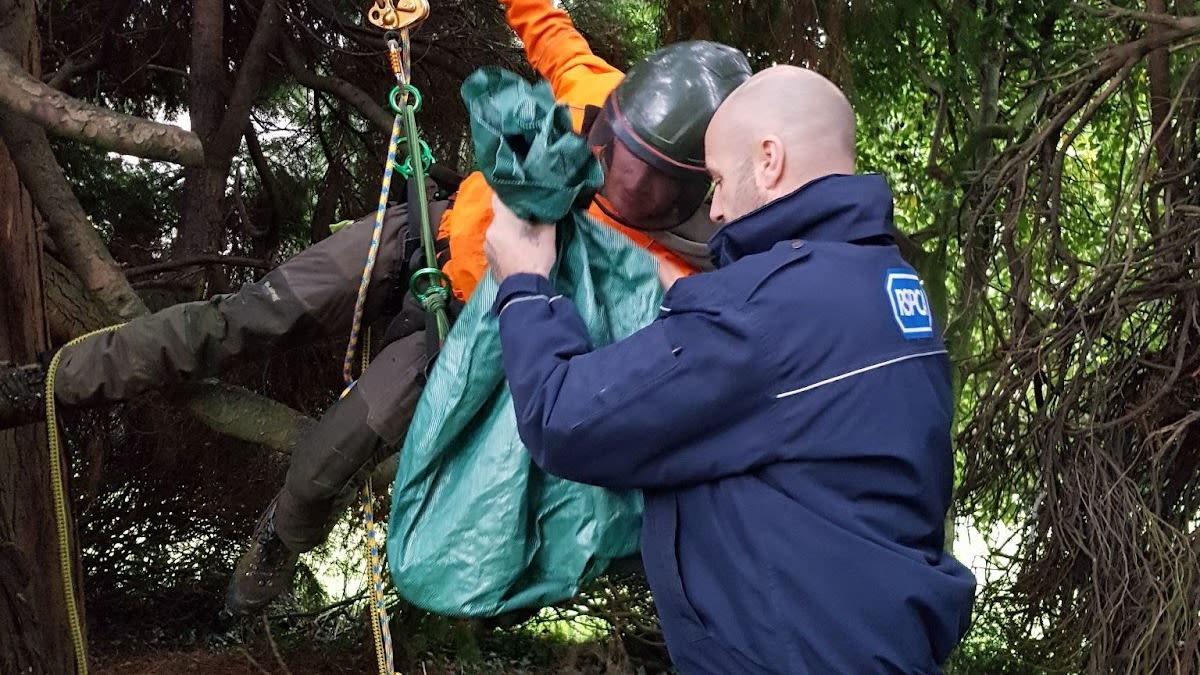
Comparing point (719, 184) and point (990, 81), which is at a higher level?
point (990, 81)

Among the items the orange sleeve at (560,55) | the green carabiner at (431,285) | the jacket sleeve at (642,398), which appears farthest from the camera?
the orange sleeve at (560,55)

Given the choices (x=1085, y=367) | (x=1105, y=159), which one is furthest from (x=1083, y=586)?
(x=1105, y=159)

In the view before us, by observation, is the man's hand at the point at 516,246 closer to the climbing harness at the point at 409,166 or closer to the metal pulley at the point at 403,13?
the climbing harness at the point at 409,166

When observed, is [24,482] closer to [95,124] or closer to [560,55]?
[95,124]

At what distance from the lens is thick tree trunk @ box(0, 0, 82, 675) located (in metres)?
2.98

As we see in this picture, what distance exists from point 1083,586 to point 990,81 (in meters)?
2.77

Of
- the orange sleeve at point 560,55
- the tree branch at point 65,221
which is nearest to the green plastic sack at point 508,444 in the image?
the orange sleeve at point 560,55

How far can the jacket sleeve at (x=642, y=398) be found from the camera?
1.48 metres

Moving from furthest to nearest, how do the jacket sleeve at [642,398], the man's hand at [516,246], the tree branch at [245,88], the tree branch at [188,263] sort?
the tree branch at [245,88]
the tree branch at [188,263]
the man's hand at [516,246]
the jacket sleeve at [642,398]

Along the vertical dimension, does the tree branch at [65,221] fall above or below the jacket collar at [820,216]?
above

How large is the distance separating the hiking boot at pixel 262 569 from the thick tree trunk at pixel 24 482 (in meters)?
0.58

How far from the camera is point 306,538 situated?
9.19ft

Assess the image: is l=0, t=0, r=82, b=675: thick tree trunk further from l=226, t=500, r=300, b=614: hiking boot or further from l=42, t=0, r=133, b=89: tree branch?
l=42, t=0, r=133, b=89: tree branch

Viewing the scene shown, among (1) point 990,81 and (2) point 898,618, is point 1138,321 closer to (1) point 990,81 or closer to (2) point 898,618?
(2) point 898,618
